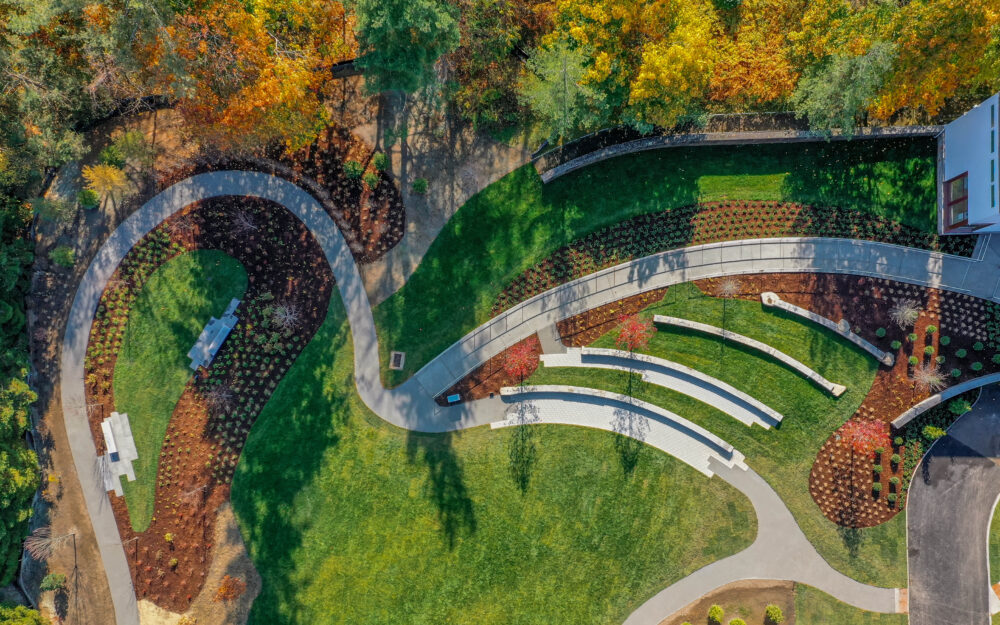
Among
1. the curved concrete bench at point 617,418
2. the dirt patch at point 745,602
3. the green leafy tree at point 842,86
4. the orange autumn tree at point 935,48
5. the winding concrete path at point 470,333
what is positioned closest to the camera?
the orange autumn tree at point 935,48

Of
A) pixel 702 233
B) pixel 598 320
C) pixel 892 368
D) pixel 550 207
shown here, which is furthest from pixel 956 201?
pixel 550 207

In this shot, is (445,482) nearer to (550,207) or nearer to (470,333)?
(470,333)

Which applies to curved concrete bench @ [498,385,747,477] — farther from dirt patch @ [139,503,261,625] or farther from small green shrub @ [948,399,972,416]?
dirt patch @ [139,503,261,625]

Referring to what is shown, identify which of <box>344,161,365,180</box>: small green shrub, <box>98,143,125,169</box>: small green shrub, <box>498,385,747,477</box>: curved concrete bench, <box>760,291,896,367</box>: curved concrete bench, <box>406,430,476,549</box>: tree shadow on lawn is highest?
<box>344,161,365,180</box>: small green shrub

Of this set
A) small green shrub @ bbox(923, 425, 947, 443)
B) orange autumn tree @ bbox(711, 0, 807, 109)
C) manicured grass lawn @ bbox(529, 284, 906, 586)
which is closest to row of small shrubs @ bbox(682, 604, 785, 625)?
manicured grass lawn @ bbox(529, 284, 906, 586)

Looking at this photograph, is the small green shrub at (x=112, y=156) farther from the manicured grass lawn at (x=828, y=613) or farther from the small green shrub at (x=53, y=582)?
the manicured grass lawn at (x=828, y=613)

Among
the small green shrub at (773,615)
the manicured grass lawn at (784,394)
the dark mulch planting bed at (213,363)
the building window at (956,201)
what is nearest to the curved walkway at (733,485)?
the manicured grass lawn at (784,394)

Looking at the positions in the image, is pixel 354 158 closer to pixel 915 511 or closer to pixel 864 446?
pixel 864 446
